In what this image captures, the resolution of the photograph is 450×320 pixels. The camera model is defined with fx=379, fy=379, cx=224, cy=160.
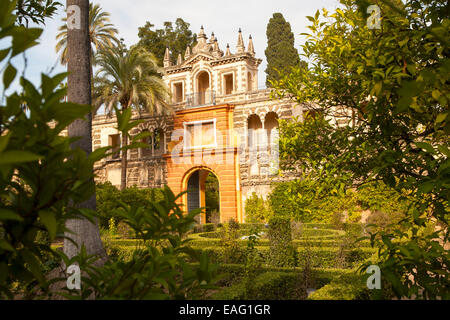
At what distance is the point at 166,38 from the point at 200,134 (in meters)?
15.6

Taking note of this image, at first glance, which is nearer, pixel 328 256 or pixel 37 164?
pixel 37 164

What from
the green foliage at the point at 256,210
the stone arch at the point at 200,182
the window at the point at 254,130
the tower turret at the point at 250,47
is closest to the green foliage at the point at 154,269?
the green foliage at the point at 256,210

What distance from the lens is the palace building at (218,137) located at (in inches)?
903

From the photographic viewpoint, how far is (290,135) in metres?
4.92

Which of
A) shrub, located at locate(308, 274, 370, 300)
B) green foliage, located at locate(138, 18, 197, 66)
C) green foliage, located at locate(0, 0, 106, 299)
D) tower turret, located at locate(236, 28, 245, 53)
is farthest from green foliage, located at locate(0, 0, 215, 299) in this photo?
green foliage, located at locate(138, 18, 197, 66)

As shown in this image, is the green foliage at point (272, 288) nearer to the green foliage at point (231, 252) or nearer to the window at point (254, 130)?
the green foliage at point (231, 252)

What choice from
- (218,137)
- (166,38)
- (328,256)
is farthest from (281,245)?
(166,38)

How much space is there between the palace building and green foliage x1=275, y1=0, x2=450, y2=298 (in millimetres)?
16968

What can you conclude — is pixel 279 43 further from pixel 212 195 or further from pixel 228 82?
pixel 212 195

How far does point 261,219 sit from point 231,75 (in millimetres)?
11219

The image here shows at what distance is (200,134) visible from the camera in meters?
24.1

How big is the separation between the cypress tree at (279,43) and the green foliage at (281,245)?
788 inches
